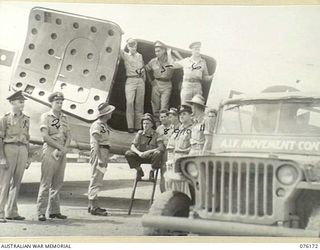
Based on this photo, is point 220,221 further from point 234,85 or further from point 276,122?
point 234,85

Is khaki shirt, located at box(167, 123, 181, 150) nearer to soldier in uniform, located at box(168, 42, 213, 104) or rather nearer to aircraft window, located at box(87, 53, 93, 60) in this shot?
soldier in uniform, located at box(168, 42, 213, 104)

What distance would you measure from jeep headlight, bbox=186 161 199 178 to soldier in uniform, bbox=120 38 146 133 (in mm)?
797

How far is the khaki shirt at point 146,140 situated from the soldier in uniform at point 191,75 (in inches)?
10.9

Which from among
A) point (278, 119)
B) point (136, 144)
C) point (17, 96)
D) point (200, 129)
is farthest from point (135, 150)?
point (278, 119)

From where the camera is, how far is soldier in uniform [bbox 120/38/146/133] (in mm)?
2809

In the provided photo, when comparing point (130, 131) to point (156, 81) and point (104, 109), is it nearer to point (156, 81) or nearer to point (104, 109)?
point (104, 109)

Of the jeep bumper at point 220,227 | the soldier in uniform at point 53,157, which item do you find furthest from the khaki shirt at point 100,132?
the jeep bumper at point 220,227

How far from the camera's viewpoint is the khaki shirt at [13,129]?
2.49 metres

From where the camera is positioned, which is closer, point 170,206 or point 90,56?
A: point 170,206

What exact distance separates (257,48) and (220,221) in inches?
46.1

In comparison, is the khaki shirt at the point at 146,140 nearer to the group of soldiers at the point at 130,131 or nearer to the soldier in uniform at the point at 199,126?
the group of soldiers at the point at 130,131

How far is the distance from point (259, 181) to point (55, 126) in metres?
1.21

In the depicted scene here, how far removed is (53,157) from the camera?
8.36 feet

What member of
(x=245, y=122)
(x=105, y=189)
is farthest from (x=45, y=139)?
(x=245, y=122)
